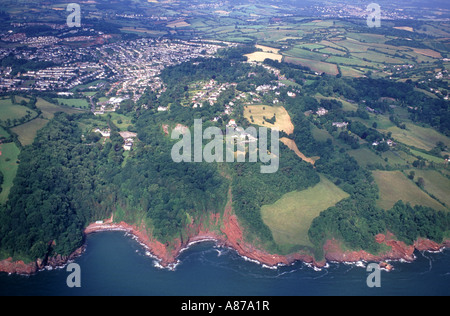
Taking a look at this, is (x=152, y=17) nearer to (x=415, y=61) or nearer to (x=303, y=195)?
(x=415, y=61)

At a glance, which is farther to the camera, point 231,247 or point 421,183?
point 421,183

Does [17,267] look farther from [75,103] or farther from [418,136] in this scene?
[418,136]

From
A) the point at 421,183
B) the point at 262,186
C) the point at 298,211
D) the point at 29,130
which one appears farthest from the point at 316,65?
the point at 29,130

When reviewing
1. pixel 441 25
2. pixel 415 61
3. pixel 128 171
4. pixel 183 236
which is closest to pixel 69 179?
pixel 128 171

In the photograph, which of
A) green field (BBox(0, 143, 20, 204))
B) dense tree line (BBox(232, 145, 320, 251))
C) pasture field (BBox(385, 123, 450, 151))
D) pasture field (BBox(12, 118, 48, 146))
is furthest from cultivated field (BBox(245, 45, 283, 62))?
green field (BBox(0, 143, 20, 204))

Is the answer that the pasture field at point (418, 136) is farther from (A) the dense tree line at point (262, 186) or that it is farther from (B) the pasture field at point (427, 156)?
(A) the dense tree line at point (262, 186)

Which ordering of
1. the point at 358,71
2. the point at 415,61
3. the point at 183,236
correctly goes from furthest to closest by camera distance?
the point at 415,61 < the point at 358,71 < the point at 183,236
